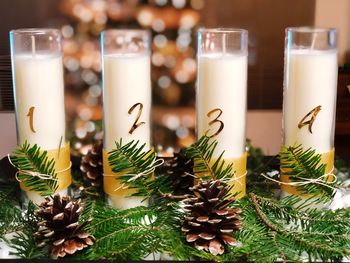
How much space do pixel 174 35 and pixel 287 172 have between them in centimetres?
175

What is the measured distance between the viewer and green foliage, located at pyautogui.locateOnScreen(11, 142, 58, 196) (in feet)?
2.19

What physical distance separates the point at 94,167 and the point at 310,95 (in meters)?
0.34

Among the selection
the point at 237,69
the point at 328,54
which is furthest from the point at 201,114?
the point at 328,54

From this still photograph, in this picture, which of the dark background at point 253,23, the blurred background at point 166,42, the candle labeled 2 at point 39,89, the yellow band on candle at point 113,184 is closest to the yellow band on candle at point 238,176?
the yellow band on candle at point 113,184

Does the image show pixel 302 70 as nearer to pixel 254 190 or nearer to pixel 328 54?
pixel 328 54

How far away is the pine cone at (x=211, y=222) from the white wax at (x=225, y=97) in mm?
110

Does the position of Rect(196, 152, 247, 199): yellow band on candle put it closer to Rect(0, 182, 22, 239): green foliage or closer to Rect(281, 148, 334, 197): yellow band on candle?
Rect(281, 148, 334, 197): yellow band on candle

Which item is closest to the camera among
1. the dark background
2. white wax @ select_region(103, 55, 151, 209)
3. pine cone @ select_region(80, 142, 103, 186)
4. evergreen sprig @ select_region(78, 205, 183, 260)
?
evergreen sprig @ select_region(78, 205, 183, 260)

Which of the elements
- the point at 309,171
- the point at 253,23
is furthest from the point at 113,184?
the point at 253,23

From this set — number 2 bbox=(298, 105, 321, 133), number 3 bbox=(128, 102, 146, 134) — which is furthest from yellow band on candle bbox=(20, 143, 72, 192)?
number 2 bbox=(298, 105, 321, 133)

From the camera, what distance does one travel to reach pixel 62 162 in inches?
27.7

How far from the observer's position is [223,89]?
2.17ft

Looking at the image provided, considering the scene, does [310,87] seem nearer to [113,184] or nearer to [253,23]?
[113,184]

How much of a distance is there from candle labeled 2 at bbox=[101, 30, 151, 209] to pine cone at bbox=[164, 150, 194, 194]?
0.08 meters
